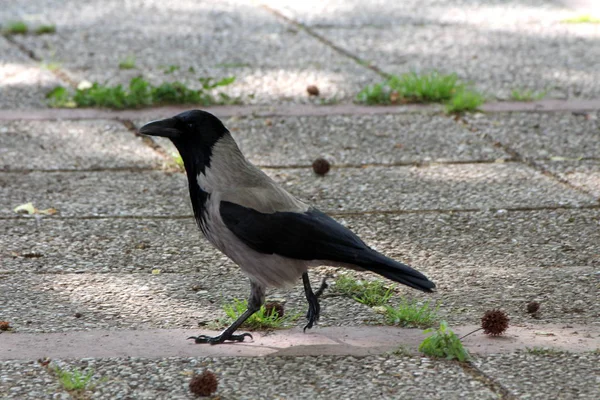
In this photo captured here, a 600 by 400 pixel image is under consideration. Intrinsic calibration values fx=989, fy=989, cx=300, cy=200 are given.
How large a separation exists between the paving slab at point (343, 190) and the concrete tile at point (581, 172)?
0.10 meters

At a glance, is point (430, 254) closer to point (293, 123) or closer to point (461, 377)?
point (461, 377)

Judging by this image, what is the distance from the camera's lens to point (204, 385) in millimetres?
3199

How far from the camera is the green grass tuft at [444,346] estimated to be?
3.52 metres

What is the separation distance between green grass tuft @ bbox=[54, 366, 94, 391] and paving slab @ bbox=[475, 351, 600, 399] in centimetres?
135

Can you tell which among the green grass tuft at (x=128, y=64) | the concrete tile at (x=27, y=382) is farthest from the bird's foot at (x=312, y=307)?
the green grass tuft at (x=128, y=64)

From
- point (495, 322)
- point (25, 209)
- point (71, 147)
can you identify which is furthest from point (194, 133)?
point (71, 147)

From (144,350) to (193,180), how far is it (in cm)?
67

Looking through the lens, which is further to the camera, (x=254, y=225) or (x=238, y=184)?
(x=238, y=184)

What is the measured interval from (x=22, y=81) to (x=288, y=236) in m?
4.45

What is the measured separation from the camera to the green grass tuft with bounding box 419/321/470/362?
3516 mm

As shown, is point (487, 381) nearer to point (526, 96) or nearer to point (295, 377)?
point (295, 377)

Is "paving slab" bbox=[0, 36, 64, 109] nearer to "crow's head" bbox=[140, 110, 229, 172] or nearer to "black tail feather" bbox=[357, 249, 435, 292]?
"crow's head" bbox=[140, 110, 229, 172]

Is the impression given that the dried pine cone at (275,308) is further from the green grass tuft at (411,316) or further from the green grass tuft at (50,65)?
the green grass tuft at (50,65)

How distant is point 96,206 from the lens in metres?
5.25
